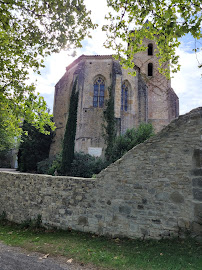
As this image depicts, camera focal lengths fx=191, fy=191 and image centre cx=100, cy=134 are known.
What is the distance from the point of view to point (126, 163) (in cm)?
559

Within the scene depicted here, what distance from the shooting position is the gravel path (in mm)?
4027

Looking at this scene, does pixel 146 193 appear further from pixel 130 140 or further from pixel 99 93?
pixel 99 93

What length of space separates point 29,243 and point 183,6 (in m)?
7.11

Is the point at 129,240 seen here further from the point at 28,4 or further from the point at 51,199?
the point at 28,4

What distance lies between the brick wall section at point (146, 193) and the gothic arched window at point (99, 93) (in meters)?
15.6

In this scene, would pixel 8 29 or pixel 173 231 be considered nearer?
pixel 173 231

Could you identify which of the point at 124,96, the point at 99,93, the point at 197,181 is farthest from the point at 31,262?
the point at 124,96

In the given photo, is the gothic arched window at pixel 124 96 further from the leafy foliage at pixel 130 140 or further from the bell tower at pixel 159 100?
the leafy foliage at pixel 130 140

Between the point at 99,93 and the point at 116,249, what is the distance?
18.3 meters

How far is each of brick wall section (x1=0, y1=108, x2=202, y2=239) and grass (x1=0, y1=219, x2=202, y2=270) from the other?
300 mm

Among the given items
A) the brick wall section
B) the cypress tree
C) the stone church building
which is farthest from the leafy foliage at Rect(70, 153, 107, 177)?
the brick wall section

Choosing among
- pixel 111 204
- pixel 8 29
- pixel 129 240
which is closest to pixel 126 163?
pixel 111 204

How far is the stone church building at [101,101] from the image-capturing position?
20.1 meters

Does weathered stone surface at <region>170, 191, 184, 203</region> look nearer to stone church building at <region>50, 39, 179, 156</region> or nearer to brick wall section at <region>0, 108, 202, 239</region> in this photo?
brick wall section at <region>0, 108, 202, 239</region>
